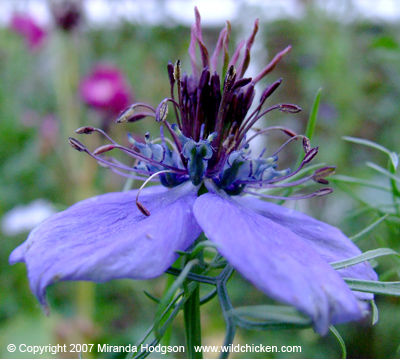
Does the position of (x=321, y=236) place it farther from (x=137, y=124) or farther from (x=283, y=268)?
(x=137, y=124)

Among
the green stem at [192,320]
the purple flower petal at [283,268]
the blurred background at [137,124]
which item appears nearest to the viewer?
the purple flower petal at [283,268]

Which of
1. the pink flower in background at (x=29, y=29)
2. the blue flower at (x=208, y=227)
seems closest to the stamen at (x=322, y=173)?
the blue flower at (x=208, y=227)

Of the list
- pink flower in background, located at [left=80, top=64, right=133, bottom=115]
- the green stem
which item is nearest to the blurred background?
pink flower in background, located at [left=80, top=64, right=133, bottom=115]

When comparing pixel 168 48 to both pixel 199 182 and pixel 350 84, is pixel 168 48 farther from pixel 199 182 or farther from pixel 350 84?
pixel 199 182

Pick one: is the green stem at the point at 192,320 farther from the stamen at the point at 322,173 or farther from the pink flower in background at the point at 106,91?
the pink flower in background at the point at 106,91

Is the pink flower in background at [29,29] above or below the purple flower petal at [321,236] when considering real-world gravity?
above

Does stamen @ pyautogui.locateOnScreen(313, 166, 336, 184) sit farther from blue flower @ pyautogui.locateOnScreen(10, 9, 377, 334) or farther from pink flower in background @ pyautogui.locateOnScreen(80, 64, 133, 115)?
pink flower in background @ pyautogui.locateOnScreen(80, 64, 133, 115)

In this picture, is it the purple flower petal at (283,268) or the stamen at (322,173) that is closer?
the purple flower petal at (283,268)
